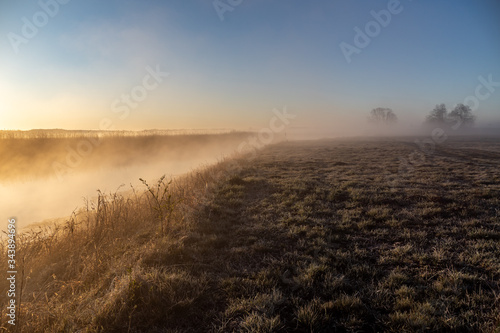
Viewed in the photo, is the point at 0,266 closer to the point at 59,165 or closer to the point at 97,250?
the point at 97,250

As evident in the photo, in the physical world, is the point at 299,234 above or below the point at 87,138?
below

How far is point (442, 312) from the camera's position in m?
3.30

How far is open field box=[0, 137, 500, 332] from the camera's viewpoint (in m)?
3.33

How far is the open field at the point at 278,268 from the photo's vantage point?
3.33 meters

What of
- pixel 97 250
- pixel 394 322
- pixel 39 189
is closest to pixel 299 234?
pixel 394 322

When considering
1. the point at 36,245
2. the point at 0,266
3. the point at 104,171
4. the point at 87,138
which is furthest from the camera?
the point at 87,138

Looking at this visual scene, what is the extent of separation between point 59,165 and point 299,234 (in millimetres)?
26626

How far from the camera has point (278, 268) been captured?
4672 millimetres

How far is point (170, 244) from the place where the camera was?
217 inches

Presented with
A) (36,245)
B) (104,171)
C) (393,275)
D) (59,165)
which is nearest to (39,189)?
(104,171)

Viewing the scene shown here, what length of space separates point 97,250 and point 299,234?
16.4ft

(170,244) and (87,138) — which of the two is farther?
(87,138)

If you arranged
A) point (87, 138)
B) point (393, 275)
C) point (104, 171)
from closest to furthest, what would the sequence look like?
point (393, 275), point (104, 171), point (87, 138)

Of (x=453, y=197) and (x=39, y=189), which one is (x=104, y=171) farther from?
(x=453, y=197)
